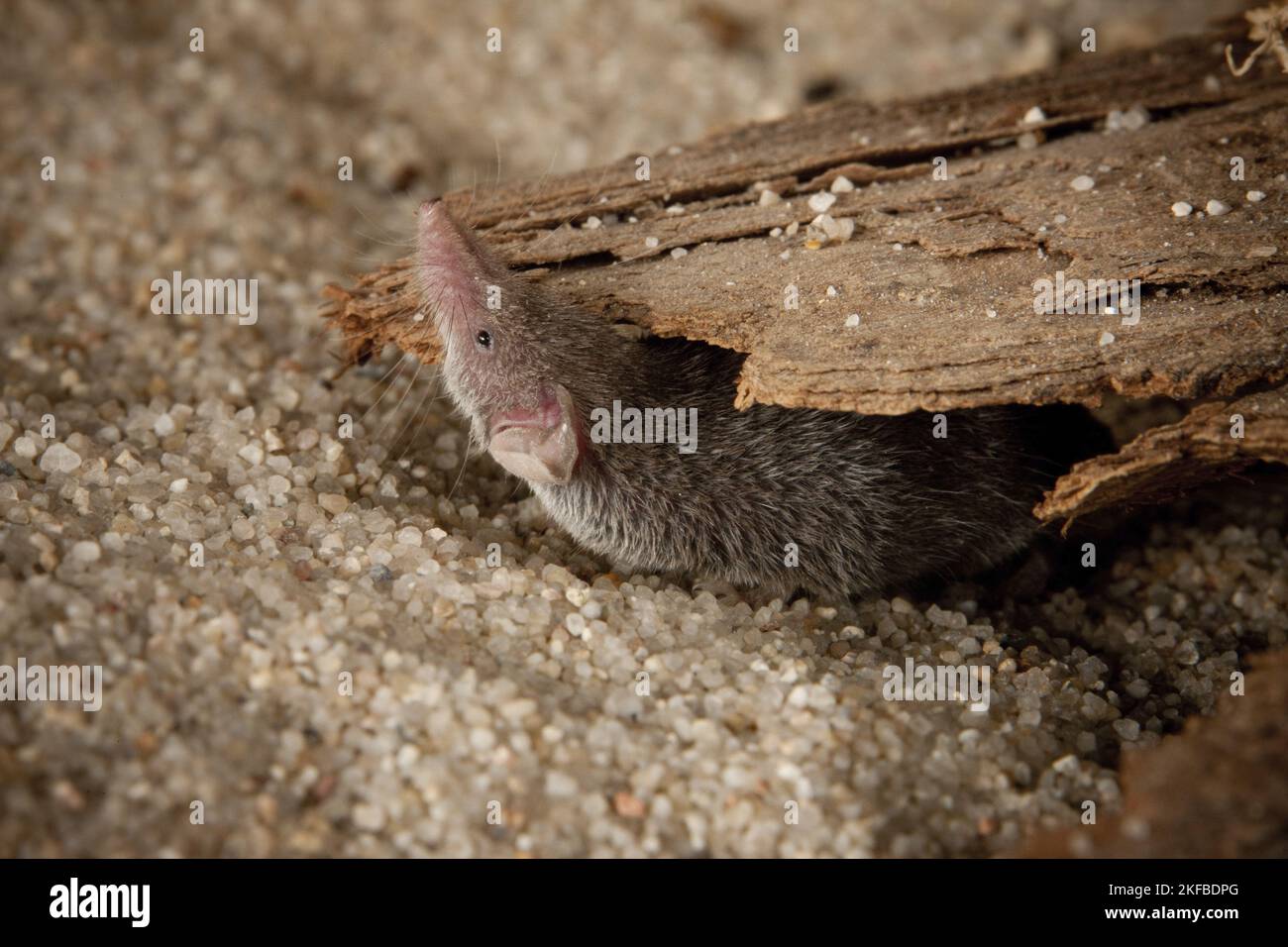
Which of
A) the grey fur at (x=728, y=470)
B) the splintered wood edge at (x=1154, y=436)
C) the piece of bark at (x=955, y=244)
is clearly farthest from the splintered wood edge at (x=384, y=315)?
the splintered wood edge at (x=1154, y=436)

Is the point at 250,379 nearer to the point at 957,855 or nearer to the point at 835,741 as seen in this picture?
the point at 835,741

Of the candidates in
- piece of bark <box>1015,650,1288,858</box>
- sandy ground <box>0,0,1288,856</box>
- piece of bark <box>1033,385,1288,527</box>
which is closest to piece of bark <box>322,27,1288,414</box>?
piece of bark <box>1033,385,1288,527</box>

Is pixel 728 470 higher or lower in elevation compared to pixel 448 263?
lower

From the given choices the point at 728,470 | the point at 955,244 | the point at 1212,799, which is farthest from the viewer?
the point at 728,470

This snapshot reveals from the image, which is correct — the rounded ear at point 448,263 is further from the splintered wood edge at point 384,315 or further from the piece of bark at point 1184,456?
the piece of bark at point 1184,456

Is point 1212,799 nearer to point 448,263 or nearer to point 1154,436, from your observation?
point 1154,436

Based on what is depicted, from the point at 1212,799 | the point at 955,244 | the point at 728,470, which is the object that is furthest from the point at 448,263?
the point at 1212,799
